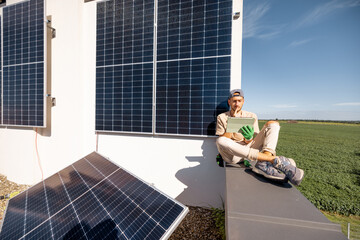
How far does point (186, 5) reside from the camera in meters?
2.87

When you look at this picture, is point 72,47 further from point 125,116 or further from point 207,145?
point 207,145

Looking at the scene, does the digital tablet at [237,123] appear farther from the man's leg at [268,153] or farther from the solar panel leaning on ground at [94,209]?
the solar panel leaning on ground at [94,209]

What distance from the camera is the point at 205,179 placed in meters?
3.02

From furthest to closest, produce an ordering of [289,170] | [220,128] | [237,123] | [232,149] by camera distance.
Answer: [220,128] < [237,123] < [232,149] < [289,170]

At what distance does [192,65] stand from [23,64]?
4754mm

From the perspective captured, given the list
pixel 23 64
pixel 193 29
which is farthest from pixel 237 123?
pixel 23 64

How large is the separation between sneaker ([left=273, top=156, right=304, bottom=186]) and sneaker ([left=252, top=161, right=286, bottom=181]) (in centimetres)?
5

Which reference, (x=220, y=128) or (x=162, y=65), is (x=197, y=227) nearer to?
(x=220, y=128)

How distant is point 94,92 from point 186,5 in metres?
3.04

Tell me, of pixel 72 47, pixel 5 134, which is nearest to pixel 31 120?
pixel 5 134

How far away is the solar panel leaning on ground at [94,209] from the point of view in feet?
4.57

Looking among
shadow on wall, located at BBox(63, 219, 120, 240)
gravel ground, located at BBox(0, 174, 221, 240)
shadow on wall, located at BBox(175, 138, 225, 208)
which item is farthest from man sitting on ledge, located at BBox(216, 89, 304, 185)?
shadow on wall, located at BBox(63, 219, 120, 240)

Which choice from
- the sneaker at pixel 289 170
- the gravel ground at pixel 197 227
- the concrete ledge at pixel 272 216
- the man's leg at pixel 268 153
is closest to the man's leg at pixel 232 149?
the man's leg at pixel 268 153

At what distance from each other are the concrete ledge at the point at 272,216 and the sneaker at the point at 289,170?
0.13m
